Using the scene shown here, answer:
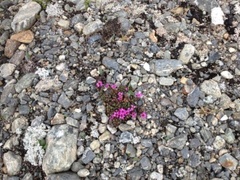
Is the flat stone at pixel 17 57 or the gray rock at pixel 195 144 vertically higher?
the flat stone at pixel 17 57

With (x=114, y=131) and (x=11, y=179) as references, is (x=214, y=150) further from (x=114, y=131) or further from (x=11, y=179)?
(x=11, y=179)

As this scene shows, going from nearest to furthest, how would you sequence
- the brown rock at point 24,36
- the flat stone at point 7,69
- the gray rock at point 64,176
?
the gray rock at point 64,176, the flat stone at point 7,69, the brown rock at point 24,36

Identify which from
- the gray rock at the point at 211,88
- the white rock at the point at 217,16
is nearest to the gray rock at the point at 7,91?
the gray rock at the point at 211,88

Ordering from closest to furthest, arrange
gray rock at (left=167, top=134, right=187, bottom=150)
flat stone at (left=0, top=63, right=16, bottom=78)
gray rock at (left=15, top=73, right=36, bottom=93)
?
gray rock at (left=167, top=134, right=187, bottom=150) < gray rock at (left=15, top=73, right=36, bottom=93) < flat stone at (left=0, top=63, right=16, bottom=78)

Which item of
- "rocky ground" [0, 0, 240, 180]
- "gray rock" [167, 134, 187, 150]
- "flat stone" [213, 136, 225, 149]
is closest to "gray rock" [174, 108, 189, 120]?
"rocky ground" [0, 0, 240, 180]

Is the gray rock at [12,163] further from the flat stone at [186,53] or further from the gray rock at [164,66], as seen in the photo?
the flat stone at [186,53]

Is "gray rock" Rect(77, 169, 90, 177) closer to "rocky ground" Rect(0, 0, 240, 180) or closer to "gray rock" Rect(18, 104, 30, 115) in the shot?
"rocky ground" Rect(0, 0, 240, 180)
